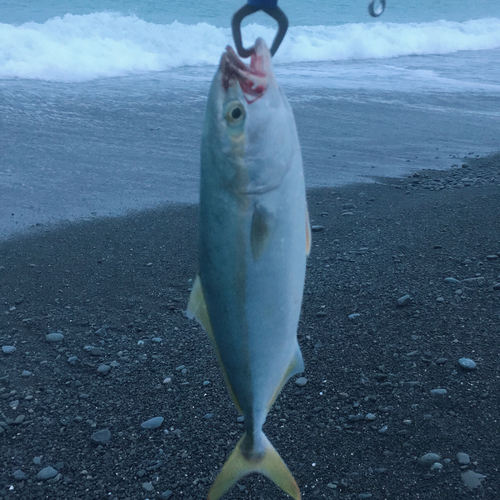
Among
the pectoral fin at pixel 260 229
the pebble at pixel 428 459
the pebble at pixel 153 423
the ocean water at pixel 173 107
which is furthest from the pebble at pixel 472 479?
the ocean water at pixel 173 107

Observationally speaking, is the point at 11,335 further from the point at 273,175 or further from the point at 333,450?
the point at 273,175

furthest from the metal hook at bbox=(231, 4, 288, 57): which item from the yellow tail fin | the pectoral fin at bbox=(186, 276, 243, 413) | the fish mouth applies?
the yellow tail fin

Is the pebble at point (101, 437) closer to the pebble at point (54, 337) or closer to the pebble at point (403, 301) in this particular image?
the pebble at point (54, 337)

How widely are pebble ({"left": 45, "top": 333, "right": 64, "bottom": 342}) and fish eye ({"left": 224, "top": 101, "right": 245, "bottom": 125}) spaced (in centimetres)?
304

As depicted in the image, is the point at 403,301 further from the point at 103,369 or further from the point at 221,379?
the point at 103,369

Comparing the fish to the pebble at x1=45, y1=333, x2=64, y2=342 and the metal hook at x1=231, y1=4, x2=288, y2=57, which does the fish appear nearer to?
the metal hook at x1=231, y1=4, x2=288, y2=57

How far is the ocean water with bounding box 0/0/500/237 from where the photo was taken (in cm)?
701

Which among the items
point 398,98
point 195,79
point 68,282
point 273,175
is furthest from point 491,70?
point 273,175

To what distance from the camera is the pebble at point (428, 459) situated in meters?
2.80

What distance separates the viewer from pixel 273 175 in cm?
141

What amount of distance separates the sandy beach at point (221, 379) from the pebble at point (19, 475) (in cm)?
2

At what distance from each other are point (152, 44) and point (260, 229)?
16.6 m

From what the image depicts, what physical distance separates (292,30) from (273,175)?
21794 mm

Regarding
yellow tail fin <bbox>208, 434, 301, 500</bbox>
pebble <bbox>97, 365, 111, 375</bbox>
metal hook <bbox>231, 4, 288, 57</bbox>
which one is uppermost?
metal hook <bbox>231, 4, 288, 57</bbox>
